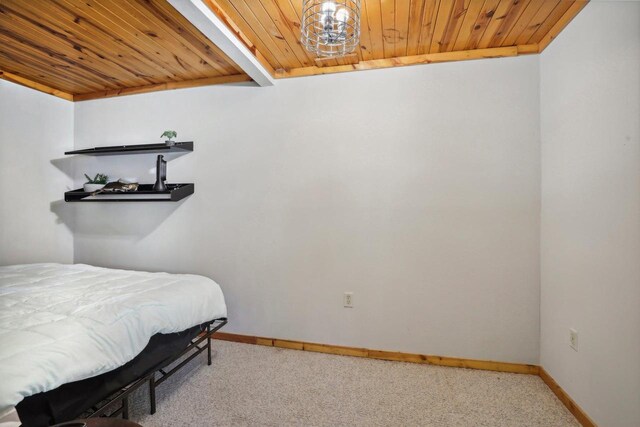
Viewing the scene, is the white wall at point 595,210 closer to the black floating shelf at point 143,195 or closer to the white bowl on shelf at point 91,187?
the black floating shelf at point 143,195

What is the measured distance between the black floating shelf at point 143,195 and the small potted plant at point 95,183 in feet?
0.16

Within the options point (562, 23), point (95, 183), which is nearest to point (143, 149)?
point (95, 183)

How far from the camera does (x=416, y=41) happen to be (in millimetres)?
2152

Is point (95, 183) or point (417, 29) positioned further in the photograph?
point (95, 183)

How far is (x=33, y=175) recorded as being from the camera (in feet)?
9.38

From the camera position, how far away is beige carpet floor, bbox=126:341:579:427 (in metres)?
1.69

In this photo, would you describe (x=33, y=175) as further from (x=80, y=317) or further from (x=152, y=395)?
(x=152, y=395)

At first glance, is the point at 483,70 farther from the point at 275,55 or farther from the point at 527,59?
the point at 275,55

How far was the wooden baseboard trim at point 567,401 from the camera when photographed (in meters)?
1.62

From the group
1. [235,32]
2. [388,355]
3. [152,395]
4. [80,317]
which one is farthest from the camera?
[388,355]

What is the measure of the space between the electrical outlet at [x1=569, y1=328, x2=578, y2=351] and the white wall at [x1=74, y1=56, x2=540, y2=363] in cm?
38

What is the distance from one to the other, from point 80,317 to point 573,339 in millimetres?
2674

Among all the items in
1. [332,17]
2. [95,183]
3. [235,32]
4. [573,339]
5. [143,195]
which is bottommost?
[573,339]

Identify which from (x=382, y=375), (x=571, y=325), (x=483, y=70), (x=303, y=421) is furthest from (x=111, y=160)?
(x=571, y=325)
